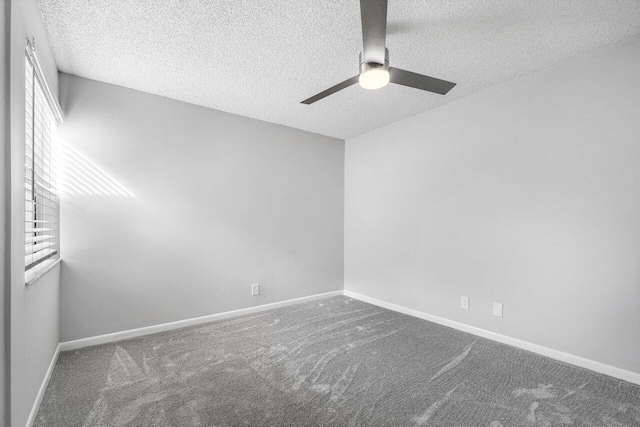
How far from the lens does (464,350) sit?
2.61m

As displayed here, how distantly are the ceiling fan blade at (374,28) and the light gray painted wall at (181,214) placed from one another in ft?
7.26

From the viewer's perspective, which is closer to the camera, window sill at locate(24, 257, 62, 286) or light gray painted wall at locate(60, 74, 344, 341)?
window sill at locate(24, 257, 62, 286)

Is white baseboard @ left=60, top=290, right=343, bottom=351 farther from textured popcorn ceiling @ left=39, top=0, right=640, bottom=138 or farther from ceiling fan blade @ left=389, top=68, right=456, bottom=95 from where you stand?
ceiling fan blade @ left=389, top=68, right=456, bottom=95

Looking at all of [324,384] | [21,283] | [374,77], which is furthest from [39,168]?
[324,384]

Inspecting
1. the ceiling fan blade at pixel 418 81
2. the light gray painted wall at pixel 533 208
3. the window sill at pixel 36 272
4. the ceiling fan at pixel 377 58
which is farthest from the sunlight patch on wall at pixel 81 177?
the light gray painted wall at pixel 533 208

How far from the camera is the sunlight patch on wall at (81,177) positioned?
2.58m

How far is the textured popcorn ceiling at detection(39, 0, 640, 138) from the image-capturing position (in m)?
1.84

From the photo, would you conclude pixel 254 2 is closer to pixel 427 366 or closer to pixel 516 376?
pixel 427 366

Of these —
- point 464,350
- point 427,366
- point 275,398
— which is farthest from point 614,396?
point 275,398

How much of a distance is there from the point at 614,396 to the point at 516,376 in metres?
0.52

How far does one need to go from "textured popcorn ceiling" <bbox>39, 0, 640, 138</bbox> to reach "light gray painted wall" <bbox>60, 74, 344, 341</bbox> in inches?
15.0

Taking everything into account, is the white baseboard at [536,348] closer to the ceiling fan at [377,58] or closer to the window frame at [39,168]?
the ceiling fan at [377,58]

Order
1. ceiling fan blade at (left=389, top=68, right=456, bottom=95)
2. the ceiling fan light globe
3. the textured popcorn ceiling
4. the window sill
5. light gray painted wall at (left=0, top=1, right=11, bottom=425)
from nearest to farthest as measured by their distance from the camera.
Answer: light gray painted wall at (left=0, top=1, right=11, bottom=425) → the window sill → the ceiling fan light globe → the textured popcorn ceiling → ceiling fan blade at (left=389, top=68, right=456, bottom=95)

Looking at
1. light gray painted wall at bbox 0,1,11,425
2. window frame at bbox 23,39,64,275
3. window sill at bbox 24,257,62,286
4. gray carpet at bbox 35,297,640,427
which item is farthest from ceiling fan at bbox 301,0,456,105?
window sill at bbox 24,257,62,286
